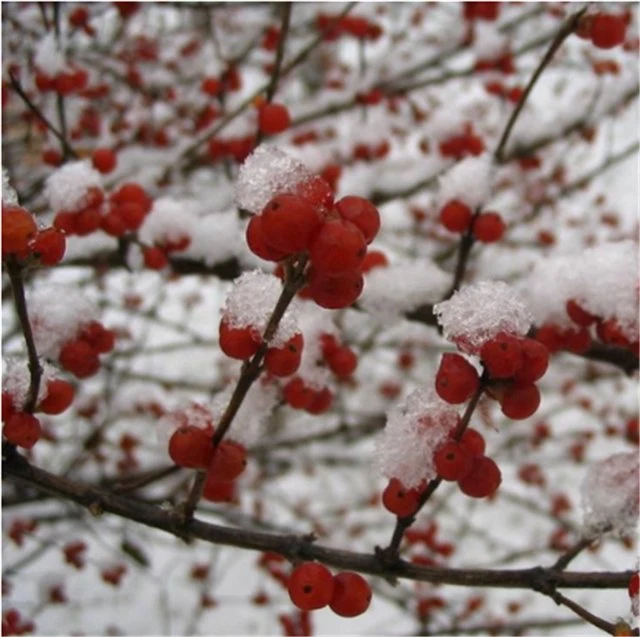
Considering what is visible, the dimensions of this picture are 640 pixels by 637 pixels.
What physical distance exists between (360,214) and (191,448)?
0.41 m

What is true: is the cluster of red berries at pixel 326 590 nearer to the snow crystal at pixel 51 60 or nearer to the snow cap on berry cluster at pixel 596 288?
the snow cap on berry cluster at pixel 596 288

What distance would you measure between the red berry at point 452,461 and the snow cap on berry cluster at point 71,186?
90 cm

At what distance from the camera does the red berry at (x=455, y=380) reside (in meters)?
0.90

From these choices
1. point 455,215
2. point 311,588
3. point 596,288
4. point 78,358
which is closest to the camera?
point 311,588

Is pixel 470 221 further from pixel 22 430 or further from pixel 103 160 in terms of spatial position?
pixel 22 430

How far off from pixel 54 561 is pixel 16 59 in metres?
2.94

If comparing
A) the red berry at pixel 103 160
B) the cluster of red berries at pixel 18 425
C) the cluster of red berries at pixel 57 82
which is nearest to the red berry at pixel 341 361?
the cluster of red berries at pixel 18 425

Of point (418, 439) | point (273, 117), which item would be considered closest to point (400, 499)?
point (418, 439)

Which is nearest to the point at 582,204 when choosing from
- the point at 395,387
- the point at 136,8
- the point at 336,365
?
the point at 395,387

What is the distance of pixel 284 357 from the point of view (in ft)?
3.14

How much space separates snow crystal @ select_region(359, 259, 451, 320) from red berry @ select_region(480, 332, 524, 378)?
33.8 inches

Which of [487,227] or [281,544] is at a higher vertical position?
[487,227]

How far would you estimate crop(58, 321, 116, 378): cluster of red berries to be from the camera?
1289 mm

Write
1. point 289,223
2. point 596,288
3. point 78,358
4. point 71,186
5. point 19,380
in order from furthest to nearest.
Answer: point 71,186 < point 596,288 < point 78,358 < point 19,380 < point 289,223
